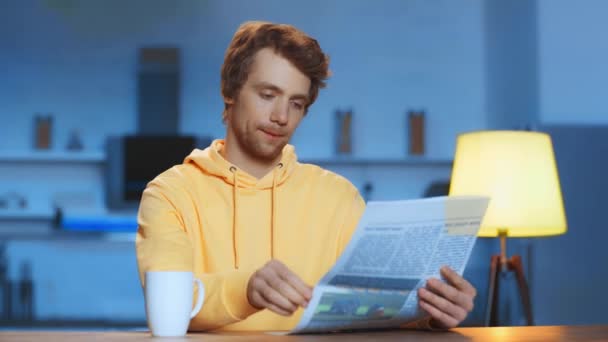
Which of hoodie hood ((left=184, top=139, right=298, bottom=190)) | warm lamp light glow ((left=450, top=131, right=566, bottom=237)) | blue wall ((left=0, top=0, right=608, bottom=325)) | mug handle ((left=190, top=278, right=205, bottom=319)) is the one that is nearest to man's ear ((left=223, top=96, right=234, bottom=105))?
hoodie hood ((left=184, top=139, right=298, bottom=190))

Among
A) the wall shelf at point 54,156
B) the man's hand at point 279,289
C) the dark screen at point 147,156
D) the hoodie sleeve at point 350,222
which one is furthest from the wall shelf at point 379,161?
the man's hand at point 279,289

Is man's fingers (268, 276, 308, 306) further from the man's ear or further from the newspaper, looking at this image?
the man's ear

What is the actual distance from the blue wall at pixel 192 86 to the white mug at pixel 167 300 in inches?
179

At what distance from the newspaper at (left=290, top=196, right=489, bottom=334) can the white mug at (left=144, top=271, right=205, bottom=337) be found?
182mm

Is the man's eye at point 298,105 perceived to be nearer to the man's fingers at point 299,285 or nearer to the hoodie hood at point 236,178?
the hoodie hood at point 236,178

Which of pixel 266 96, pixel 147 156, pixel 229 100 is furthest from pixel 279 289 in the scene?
pixel 147 156

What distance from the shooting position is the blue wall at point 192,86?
578cm

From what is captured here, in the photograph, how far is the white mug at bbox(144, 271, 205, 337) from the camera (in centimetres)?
126

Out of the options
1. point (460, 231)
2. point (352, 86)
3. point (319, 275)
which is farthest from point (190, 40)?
point (460, 231)

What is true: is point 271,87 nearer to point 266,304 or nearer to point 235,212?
point 235,212

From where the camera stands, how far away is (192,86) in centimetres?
588

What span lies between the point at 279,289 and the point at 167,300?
6.8 inches

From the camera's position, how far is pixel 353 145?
588 centimetres

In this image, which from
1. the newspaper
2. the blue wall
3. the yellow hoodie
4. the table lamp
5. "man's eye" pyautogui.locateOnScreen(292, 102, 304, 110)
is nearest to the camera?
the newspaper
